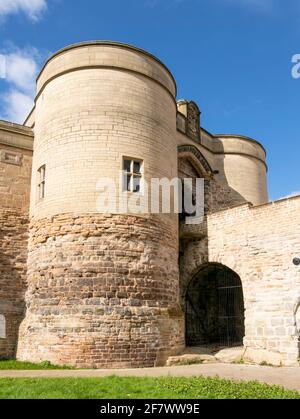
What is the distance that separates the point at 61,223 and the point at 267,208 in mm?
6352

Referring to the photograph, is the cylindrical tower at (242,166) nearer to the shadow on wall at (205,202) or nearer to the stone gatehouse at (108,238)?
the shadow on wall at (205,202)

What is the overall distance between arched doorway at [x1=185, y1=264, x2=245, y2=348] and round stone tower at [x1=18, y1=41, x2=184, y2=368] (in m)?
3.35

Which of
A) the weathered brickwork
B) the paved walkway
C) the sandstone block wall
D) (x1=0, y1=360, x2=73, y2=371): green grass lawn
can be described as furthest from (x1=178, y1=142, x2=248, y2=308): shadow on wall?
(x1=0, y1=360, x2=73, y2=371): green grass lawn

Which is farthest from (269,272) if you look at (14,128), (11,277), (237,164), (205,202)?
(14,128)

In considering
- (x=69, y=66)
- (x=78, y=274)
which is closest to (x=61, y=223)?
(x=78, y=274)

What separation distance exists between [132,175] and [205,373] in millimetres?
5853

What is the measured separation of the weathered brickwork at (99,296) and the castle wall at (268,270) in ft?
7.82

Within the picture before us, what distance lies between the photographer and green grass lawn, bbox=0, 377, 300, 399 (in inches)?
256

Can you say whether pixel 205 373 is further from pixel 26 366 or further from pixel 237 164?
pixel 237 164

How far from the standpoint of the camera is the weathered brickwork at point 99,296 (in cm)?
1074

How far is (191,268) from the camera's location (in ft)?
48.9

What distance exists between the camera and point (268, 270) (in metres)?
12.3
